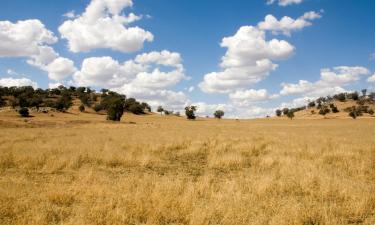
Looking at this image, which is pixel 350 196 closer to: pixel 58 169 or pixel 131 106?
pixel 58 169

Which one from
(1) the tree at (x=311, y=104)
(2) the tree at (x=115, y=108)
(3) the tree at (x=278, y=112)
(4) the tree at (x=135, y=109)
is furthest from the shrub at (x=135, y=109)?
(1) the tree at (x=311, y=104)

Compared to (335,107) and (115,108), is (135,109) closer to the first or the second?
(115,108)

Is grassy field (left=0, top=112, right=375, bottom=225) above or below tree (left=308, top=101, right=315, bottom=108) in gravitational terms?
below

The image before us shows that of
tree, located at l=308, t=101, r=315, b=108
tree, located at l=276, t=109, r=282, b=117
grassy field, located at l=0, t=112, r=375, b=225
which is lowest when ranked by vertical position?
grassy field, located at l=0, t=112, r=375, b=225

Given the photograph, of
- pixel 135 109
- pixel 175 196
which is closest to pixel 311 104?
pixel 135 109

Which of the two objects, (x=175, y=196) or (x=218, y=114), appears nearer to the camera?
(x=175, y=196)

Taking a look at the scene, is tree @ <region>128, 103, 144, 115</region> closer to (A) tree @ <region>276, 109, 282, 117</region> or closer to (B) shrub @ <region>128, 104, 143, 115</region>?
(B) shrub @ <region>128, 104, 143, 115</region>

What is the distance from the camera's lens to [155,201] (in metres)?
7.70

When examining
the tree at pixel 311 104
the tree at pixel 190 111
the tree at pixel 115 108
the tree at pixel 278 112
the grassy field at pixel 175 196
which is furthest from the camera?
the tree at pixel 311 104

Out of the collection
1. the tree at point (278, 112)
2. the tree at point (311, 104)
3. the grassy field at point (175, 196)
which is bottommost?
the grassy field at point (175, 196)

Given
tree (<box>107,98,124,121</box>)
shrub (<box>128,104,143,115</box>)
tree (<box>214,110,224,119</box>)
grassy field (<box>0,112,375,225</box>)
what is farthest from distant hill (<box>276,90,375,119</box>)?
grassy field (<box>0,112,375,225</box>)

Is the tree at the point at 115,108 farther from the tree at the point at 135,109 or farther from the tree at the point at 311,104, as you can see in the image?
the tree at the point at 311,104

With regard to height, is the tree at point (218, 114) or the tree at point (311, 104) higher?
the tree at point (311, 104)

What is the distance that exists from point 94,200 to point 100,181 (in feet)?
6.91
